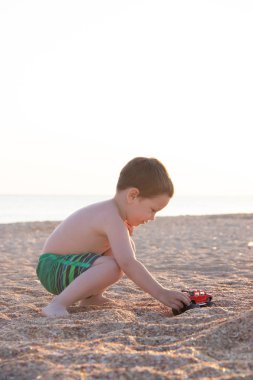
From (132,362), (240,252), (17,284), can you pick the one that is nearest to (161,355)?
(132,362)

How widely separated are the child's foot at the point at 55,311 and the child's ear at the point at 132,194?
27.0 inches

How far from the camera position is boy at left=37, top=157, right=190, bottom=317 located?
116 inches

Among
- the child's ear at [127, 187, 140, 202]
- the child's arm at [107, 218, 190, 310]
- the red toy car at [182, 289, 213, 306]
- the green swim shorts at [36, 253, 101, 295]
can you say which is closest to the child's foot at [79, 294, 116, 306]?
the green swim shorts at [36, 253, 101, 295]

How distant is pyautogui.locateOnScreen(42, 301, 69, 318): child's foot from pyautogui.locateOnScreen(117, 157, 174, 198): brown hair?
738 millimetres

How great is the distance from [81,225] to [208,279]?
1649 mm

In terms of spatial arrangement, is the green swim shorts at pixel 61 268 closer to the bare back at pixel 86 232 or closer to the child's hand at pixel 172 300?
the bare back at pixel 86 232

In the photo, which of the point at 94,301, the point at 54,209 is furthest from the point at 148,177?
the point at 54,209

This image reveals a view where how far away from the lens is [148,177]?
2.97 m

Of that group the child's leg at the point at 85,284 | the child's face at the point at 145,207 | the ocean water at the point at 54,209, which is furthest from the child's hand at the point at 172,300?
the ocean water at the point at 54,209

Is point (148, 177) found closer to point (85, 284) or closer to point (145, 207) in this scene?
point (145, 207)

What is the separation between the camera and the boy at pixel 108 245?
294 centimetres

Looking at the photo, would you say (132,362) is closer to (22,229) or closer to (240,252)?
(240,252)

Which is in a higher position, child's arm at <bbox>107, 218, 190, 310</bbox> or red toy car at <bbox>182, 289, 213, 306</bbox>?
child's arm at <bbox>107, 218, 190, 310</bbox>

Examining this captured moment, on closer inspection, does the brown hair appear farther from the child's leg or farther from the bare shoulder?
the child's leg
